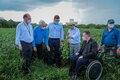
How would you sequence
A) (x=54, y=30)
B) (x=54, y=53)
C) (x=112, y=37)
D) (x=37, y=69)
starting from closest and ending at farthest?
(x=112, y=37) → (x=37, y=69) → (x=54, y=30) → (x=54, y=53)

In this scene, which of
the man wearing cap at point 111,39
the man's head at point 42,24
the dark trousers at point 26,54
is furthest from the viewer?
the man's head at point 42,24

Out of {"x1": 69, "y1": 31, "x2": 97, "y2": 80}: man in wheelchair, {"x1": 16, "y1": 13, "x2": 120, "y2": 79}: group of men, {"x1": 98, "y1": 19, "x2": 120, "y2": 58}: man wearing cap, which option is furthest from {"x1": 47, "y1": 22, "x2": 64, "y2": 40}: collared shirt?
{"x1": 98, "y1": 19, "x2": 120, "y2": 58}: man wearing cap

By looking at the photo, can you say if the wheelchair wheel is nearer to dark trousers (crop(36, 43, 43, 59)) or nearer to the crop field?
the crop field

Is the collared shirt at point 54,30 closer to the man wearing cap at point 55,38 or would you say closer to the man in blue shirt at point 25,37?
the man wearing cap at point 55,38

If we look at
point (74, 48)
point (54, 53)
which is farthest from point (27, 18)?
point (74, 48)

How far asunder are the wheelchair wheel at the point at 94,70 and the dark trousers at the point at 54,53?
2145 millimetres

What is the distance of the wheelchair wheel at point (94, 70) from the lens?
10242 mm

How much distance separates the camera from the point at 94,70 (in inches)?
411

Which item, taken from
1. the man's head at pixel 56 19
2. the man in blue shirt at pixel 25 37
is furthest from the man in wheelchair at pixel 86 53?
the man in blue shirt at pixel 25 37

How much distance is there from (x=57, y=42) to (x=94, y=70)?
2.23 meters

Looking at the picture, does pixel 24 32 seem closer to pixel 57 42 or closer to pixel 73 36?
pixel 57 42

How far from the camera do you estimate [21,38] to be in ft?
34.6

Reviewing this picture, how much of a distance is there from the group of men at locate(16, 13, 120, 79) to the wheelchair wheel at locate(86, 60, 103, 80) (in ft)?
0.77

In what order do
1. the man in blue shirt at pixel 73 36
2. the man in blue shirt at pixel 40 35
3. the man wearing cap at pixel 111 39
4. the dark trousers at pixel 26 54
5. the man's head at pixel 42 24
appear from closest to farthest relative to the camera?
the dark trousers at pixel 26 54 → the man wearing cap at pixel 111 39 → the man's head at pixel 42 24 → the man in blue shirt at pixel 40 35 → the man in blue shirt at pixel 73 36
